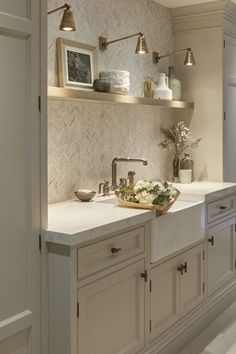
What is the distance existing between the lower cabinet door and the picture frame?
3.78 feet

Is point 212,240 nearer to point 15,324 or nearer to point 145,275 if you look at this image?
point 145,275

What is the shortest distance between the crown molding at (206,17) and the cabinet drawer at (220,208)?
1421 millimetres

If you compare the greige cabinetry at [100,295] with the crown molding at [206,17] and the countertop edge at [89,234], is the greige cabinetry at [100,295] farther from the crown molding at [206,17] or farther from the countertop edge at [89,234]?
the crown molding at [206,17]

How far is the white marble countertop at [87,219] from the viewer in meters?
2.04

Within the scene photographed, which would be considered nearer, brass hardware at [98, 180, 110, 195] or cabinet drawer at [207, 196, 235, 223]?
brass hardware at [98, 180, 110, 195]

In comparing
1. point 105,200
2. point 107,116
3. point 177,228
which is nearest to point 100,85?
point 107,116

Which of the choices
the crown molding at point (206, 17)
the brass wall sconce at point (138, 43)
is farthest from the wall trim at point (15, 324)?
the crown molding at point (206, 17)

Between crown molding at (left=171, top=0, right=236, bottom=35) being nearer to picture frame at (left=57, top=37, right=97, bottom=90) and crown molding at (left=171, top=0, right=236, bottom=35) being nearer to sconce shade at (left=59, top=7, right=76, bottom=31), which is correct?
picture frame at (left=57, top=37, right=97, bottom=90)

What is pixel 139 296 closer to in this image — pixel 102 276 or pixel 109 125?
pixel 102 276

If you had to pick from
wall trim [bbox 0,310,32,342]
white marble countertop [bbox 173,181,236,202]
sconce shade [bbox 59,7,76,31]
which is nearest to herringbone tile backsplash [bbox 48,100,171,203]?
white marble countertop [bbox 173,181,236,202]

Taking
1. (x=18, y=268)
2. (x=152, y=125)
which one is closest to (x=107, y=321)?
(x=18, y=268)

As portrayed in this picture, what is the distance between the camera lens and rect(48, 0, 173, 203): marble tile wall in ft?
9.37

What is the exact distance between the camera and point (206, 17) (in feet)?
12.6

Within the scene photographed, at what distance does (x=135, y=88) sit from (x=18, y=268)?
201cm
